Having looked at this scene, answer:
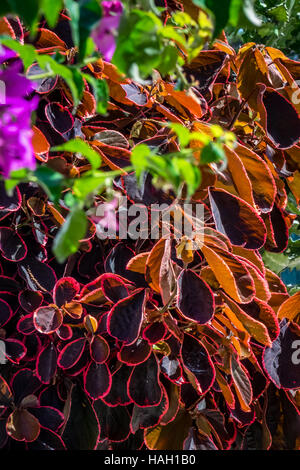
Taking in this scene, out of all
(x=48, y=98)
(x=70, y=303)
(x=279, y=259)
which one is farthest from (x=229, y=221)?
(x=279, y=259)

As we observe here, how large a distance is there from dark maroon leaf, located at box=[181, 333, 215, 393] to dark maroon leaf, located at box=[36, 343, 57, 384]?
0.18m

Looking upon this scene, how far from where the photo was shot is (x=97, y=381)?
0.68 metres

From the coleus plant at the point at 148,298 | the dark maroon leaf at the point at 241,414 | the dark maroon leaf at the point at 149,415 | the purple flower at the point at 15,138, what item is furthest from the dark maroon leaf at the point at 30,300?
the purple flower at the point at 15,138

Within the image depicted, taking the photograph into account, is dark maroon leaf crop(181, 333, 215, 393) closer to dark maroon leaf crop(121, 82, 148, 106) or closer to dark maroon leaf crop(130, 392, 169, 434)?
dark maroon leaf crop(130, 392, 169, 434)

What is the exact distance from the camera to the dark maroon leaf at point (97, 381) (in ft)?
2.19

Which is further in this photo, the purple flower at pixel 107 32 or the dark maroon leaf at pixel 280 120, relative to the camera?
the dark maroon leaf at pixel 280 120

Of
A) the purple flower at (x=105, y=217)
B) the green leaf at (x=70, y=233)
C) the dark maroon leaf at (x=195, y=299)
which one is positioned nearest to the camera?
the green leaf at (x=70, y=233)

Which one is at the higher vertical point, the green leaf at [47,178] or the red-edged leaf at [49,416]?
the green leaf at [47,178]

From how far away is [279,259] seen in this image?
51.7 inches

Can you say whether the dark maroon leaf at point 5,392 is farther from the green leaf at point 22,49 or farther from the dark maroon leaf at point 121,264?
the green leaf at point 22,49

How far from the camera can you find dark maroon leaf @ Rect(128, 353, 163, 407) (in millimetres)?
674

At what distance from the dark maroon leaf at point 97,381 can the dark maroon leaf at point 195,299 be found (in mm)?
149

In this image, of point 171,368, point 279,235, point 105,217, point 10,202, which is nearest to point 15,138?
point 105,217

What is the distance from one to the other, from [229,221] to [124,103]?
265mm
